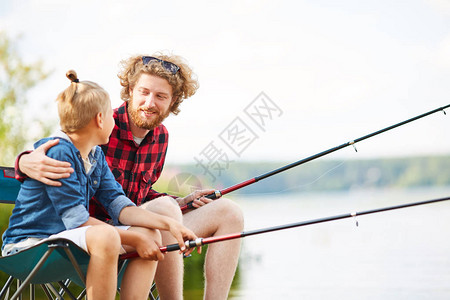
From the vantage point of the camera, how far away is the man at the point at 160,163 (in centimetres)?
199

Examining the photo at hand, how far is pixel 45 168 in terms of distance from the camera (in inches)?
64.2

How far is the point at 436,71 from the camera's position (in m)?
13.8

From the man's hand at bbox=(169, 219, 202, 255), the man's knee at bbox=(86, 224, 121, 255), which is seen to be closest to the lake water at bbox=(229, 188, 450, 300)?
the man's hand at bbox=(169, 219, 202, 255)

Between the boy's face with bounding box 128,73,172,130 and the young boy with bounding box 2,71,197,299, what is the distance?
404 mm

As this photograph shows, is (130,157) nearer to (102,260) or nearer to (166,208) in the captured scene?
(166,208)

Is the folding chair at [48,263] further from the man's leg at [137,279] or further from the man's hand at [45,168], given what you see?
the man's hand at [45,168]

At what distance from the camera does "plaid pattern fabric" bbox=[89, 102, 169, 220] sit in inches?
87.8

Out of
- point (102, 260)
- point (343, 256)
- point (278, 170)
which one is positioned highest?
point (278, 170)

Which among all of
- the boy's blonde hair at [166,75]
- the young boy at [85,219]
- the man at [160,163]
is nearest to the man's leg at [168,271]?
the man at [160,163]

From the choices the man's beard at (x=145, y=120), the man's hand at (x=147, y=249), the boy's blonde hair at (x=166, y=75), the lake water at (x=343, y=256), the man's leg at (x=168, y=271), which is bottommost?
the lake water at (x=343, y=256)

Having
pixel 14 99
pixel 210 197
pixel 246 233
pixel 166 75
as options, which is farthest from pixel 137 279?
pixel 14 99

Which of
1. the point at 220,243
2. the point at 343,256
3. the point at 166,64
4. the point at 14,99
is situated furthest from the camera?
the point at 343,256

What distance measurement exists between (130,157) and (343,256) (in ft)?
16.7

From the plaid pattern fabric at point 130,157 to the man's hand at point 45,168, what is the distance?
22.1 inches
